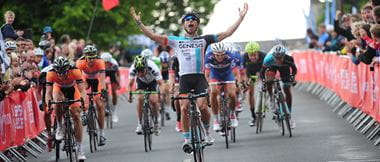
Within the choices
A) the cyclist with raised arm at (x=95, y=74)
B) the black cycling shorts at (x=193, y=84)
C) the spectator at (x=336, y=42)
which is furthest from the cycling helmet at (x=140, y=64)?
the spectator at (x=336, y=42)

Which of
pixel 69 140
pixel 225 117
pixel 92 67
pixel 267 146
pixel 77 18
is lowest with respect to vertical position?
pixel 267 146

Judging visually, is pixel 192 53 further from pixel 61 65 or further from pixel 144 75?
pixel 144 75

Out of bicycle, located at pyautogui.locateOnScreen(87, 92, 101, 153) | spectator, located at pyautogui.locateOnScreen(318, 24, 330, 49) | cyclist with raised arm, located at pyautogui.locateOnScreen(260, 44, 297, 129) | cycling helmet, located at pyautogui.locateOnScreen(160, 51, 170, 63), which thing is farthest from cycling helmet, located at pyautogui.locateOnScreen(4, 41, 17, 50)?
spectator, located at pyautogui.locateOnScreen(318, 24, 330, 49)

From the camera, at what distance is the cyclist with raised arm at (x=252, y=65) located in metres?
22.8

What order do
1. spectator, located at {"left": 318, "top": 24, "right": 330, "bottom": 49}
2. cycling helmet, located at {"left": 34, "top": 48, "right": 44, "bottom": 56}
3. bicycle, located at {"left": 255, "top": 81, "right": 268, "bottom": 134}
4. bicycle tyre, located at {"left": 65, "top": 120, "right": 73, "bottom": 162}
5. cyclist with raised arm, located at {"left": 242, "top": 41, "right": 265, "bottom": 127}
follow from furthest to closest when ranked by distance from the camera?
spectator, located at {"left": 318, "top": 24, "right": 330, "bottom": 49} → cyclist with raised arm, located at {"left": 242, "top": 41, "right": 265, "bottom": 127} → cycling helmet, located at {"left": 34, "top": 48, "right": 44, "bottom": 56} → bicycle, located at {"left": 255, "top": 81, "right": 268, "bottom": 134} → bicycle tyre, located at {"left": 65, "top": 120, "right": 73, "bottom": 162}

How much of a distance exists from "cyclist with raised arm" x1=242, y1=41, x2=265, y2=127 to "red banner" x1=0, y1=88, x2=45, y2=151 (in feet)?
14.1

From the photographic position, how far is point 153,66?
70.7 ft

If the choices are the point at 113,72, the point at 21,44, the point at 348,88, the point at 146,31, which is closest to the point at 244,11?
the point at 146,31

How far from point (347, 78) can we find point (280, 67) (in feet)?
10.8

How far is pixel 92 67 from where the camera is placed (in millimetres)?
21625

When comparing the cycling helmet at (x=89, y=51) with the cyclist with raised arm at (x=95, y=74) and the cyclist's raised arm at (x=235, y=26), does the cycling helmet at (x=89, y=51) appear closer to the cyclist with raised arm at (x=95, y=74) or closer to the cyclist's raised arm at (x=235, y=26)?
the cyclist with raised arm at (x=95, y=74)

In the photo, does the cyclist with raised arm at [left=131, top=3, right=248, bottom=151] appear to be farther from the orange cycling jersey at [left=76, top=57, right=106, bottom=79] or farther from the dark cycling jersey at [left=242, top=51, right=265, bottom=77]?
the dark cycling jersey at [left=242, top=51, right=265, bottom=77]

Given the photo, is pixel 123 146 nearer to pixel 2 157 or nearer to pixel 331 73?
pixel 2 157

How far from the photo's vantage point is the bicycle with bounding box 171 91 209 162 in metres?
15.7
